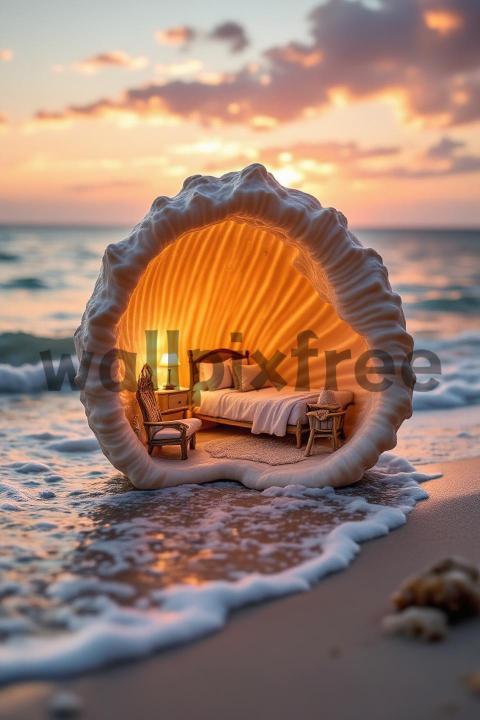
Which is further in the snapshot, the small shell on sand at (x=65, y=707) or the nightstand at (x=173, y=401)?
the nightstand at (x=173, y=401)

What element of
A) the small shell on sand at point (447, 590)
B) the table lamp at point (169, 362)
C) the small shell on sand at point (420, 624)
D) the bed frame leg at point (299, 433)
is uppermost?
the table lamp at point (169, 362)

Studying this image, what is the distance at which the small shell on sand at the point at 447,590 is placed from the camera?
4297 millimetres

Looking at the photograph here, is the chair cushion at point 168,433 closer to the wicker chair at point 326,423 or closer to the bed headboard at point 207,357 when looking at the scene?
the wicker chair at point 326,423

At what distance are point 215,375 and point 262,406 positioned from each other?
3.65ft

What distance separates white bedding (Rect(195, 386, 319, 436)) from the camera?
318 inches

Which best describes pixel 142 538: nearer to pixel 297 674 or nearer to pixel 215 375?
pixel 297 674

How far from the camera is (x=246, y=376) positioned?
358 inches

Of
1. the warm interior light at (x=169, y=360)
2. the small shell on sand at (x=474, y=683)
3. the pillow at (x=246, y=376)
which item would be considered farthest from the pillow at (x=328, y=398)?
the small shell on sand at (x=474, y=683)

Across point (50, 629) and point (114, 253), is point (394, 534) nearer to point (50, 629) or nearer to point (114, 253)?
point (50, 629)

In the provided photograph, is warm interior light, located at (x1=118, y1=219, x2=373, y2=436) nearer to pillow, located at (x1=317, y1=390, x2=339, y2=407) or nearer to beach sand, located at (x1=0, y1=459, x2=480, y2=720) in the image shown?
pillow, located at (x1=317, y1=390, x2=339, y2=407)

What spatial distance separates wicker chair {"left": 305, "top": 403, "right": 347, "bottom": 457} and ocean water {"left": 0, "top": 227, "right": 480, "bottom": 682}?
1.90 ft

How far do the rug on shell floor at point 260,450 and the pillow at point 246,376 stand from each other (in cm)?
68

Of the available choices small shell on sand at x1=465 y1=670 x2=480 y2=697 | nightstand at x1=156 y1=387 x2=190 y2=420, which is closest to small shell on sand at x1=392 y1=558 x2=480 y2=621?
small shell on sand at x1=465 y1=670 x2=480 y2=697

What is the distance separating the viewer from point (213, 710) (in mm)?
3617
